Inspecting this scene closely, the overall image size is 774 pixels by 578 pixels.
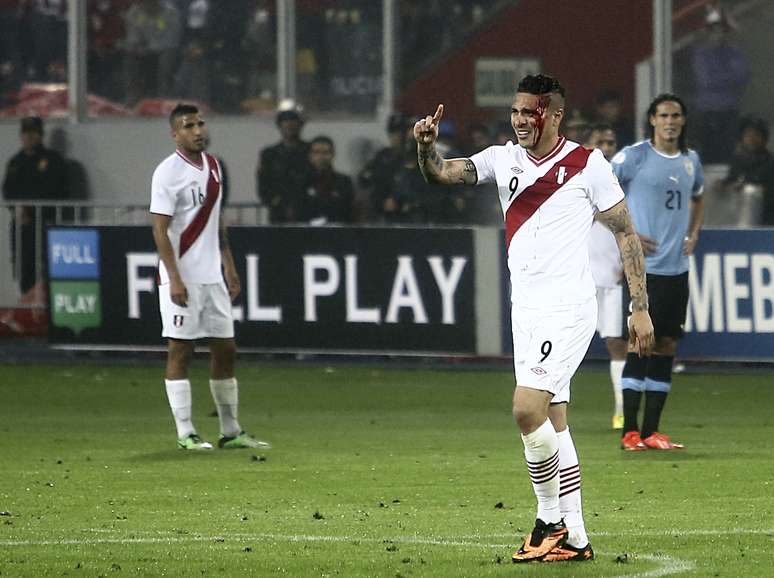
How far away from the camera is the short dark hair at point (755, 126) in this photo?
61.4 ft

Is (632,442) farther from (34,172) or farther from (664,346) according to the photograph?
(34,172)

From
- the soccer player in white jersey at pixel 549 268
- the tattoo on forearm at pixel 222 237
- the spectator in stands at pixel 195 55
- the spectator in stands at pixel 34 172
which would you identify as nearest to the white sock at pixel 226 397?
the tattoo on forearm at pixel 222 237

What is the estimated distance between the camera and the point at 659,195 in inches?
483

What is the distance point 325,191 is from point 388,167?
683mm

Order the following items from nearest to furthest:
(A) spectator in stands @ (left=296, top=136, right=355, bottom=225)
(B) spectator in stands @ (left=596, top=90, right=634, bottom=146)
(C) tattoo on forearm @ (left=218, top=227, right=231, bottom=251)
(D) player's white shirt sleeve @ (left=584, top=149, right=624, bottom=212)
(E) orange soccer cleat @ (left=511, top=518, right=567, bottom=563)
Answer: (E) orange soccer cleat @ (left=511, top=518, right=567, bottom=563) < (D) player's white shirt sleeve @ (left=584, top=149, right=624, bottom=212) < (C) tattoo on forearm @ (left=218, top=227, right=231, bottom=251) < (B) spectator in stands @ (left=596, top=90, right=634, bottom=146) < (A) spectator in stands @ (left=296, top=136, right=355, bottom=225)

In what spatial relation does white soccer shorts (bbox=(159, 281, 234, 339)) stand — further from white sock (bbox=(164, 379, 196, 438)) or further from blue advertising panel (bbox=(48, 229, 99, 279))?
blue advertising panel (bbox=(48, 229, 99, 279))

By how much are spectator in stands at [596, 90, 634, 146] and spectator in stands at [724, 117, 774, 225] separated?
3.69 feet

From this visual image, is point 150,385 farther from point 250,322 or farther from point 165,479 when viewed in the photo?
point 165,479

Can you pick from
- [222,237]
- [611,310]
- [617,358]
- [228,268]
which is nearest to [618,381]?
[617,358]

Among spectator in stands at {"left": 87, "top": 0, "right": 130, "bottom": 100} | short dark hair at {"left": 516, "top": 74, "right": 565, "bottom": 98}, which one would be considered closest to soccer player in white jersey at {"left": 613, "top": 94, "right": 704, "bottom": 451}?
short dark hair at {"left": 516, "top": 74, "right": 565, "bottom": 98}

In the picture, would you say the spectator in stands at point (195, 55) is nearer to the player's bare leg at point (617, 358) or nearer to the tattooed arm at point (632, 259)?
the player's bare leg at point (617, 358)

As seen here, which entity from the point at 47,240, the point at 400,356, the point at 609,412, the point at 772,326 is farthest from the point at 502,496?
the point at 47,240

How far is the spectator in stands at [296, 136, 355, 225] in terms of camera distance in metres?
19.5

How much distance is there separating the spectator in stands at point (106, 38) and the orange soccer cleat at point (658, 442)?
12.3 m
